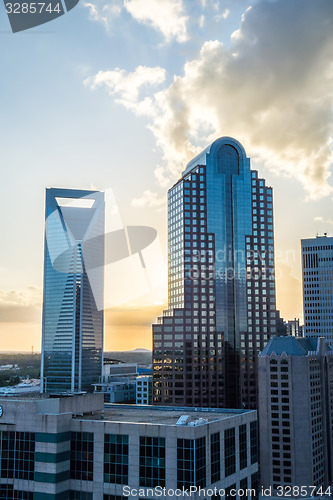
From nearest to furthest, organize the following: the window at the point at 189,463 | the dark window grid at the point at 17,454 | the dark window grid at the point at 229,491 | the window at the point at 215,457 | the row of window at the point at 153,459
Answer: the window at the point at 189,463 < the row of window at the point at 153,459 < the window at the point at 215,457 < the dark window grid at the point at 17,454 < the dark window grid at the point at 229,491

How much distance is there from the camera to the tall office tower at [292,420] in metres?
168

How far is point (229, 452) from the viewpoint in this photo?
258 feet

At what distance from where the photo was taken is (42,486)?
7462 cm

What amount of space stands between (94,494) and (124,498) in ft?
16.1

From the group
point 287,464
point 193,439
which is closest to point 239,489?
point 193,439

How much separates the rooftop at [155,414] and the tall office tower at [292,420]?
86493 mm

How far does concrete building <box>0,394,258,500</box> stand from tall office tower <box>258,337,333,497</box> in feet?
313

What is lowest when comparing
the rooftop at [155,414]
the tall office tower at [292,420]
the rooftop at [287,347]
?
the tall office tower at [292,420]

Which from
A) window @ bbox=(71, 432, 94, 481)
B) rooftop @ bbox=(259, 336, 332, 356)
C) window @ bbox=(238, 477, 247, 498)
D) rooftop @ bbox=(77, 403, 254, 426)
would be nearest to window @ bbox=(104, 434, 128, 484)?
window @ bbox=(71, 432, 94, 481)

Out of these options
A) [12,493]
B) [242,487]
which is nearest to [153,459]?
[242,487]

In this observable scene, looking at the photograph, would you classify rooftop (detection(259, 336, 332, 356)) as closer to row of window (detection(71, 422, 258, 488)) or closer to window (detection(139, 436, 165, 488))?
row of window (detection(71, 422, 258, 488))

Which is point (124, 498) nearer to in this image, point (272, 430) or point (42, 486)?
point (42, 486)

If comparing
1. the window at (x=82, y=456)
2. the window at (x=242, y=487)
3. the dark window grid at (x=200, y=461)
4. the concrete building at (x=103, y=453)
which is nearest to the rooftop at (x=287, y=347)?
the window at (x=242, y=487)

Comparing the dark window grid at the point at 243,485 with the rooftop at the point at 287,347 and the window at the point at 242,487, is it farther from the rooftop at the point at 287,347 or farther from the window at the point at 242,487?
the rooftop at the point at 287,347
